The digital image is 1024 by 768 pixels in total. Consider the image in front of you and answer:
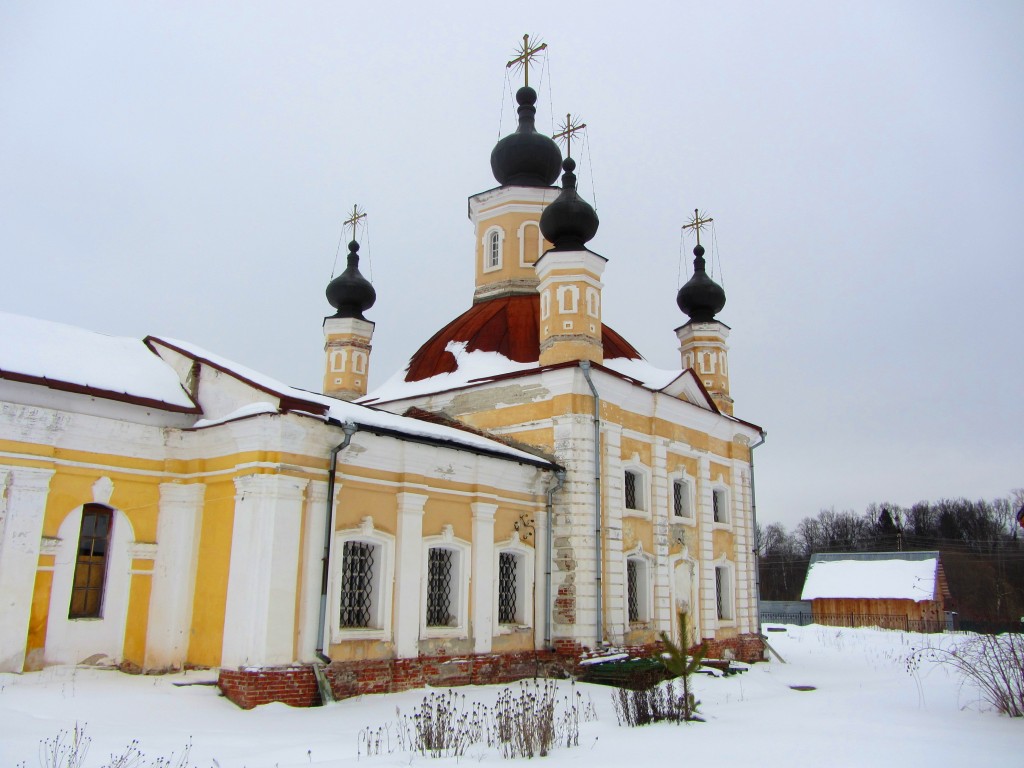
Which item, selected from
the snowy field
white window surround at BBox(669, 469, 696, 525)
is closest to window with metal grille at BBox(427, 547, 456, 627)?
the snowy field

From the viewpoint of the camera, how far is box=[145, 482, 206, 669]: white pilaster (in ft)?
37.5

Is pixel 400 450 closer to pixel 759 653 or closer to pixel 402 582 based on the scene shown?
pixel 402 582

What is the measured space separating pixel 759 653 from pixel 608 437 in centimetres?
776

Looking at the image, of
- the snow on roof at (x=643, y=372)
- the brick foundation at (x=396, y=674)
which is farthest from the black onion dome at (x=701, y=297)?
the brick foundation at (x=396, y=674)

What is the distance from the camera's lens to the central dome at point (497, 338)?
1884 cm

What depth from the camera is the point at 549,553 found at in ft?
51.2

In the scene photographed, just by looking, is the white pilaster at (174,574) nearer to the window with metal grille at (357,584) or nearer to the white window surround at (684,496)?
the window with metal grille at (357,584)

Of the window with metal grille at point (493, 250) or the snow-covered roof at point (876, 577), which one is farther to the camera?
the snow-covered roof at point (876, 577)

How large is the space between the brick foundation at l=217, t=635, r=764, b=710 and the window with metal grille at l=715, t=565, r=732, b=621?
4.07m

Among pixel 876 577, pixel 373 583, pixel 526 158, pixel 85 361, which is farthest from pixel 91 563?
pixel 876 577

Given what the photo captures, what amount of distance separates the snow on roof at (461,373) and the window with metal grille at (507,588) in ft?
12.5

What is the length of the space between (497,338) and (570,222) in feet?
10.3

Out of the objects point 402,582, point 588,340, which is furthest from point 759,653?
point 402,582

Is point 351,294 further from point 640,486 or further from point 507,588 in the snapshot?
point 507,588
